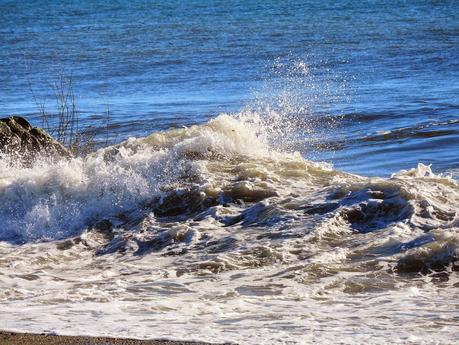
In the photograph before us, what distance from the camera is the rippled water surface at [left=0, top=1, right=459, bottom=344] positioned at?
6.33 meters

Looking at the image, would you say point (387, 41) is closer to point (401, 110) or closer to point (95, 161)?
point (401, 110)

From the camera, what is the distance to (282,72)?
22484 millimetres

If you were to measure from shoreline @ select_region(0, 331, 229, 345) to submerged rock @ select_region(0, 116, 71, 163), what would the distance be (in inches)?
198

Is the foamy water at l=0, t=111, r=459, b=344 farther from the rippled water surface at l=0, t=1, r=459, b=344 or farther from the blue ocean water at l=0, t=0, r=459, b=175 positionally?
the blue ocean water at l=0, t=0, r=459, b=175

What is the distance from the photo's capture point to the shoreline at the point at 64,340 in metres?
5.74

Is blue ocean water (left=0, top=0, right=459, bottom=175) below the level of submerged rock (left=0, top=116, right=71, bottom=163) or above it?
below

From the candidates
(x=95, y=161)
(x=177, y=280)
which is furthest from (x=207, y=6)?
(x=177, y=280)

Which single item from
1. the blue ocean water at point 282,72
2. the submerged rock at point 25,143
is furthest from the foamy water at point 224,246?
the blue ocean water at point 282,72

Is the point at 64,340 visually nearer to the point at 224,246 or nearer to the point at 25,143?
the point at 224,246

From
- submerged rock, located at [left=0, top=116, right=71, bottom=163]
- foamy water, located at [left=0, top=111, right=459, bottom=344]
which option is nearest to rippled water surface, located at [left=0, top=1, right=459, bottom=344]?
foamy water, located at [left=0, top=111, right=459, bottom=344]

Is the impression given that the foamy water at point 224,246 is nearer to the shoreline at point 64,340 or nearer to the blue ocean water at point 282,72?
the shoreline at point 64,340

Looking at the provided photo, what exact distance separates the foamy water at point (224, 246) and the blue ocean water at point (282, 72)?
8.36 ft

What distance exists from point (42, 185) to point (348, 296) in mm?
4344

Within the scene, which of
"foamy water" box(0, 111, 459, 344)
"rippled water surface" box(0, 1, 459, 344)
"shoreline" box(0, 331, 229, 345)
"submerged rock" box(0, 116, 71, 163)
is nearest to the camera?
"shoreline" box(0, 331, 229, 345)
